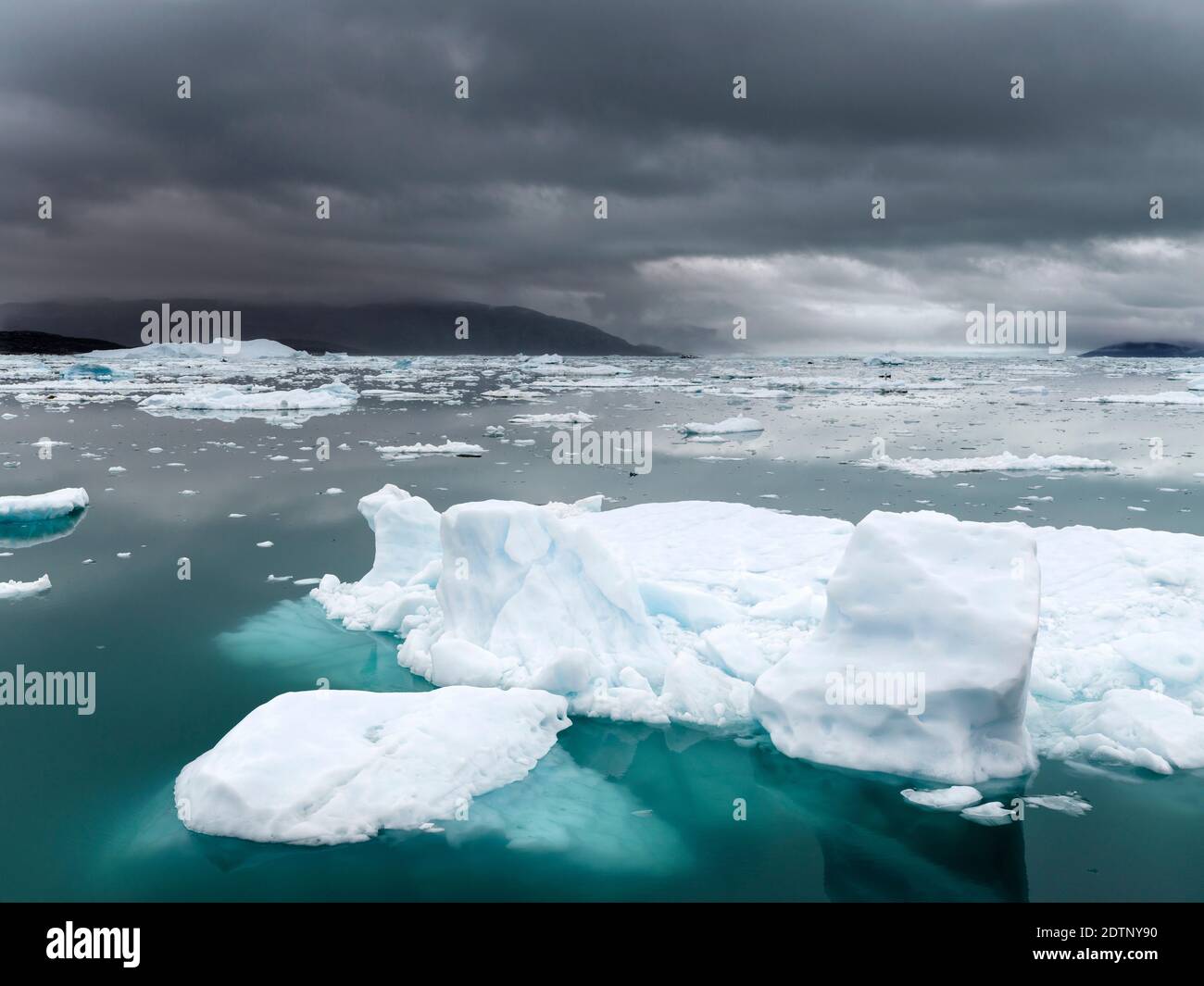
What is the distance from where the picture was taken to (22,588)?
11172 mm

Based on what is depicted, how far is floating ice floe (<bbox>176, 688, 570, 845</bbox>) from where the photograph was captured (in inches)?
226

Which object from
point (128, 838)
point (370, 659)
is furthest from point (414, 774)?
point (370, 659)

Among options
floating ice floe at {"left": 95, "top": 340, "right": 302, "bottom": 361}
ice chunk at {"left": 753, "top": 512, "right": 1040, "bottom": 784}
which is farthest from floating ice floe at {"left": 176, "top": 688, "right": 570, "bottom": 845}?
floating ice floe at {"left": 95, "top": 340, "right": 302, "bottom": 361}

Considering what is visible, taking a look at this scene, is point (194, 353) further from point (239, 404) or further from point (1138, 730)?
point (1138, 730)

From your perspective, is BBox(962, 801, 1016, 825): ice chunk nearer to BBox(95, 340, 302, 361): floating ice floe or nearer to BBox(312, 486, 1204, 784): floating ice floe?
BBox(312, 486, 1204, 784): floating ice floe

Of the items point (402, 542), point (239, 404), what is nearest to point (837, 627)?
point (402, 542)

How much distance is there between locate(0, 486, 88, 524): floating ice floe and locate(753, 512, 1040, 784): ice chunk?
12.8 metres

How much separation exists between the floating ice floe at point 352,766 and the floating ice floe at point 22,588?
624cm

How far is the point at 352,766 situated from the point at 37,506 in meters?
11.4

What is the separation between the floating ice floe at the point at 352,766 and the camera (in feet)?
18.9

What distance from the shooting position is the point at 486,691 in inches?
279
